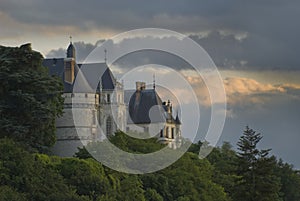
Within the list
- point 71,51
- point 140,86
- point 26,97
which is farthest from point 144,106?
point 26,97

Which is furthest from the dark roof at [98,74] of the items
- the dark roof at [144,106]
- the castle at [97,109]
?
the dark roof at [144,106]

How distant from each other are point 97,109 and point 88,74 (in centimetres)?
327

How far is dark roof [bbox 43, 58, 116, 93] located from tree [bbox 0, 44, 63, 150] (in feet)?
56.3

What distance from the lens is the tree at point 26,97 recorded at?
57.2 meters

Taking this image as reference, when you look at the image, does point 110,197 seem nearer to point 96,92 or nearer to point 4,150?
point 4,150

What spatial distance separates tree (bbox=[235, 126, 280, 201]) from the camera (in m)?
54.9

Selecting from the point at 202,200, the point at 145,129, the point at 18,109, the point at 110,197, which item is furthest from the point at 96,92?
the point at 110,197

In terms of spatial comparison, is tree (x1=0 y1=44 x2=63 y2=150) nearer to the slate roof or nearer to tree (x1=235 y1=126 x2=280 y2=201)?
tree (x1=235 y1=126 x2=280 y2=201)

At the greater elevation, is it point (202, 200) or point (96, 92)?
point (96, 92)

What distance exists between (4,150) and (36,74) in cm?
1217

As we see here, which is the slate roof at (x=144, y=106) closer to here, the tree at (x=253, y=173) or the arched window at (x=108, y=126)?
the arched window at (x=108, y=126)

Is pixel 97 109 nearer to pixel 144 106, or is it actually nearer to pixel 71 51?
pixel 71 51

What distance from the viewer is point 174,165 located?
6850 centimetres

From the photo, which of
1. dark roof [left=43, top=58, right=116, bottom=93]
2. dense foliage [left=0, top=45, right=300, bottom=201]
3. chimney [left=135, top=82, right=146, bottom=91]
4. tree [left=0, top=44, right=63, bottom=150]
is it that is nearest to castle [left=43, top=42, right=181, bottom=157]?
dark roof [left=43, top=58, right=116, bottom=93]
